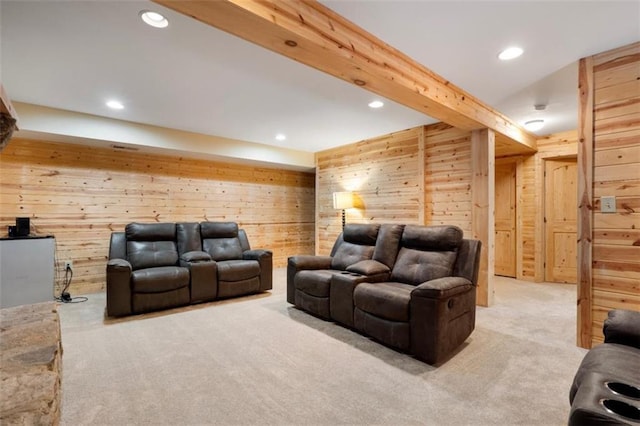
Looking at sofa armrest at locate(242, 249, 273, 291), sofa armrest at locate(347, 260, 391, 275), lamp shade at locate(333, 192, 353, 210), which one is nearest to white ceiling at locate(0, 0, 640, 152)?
lamp shade at locate(333, 192, 353, 210)

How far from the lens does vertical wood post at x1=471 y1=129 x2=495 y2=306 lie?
3.73 metres

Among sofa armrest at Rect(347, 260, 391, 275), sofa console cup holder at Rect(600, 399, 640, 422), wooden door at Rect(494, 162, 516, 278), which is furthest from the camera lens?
wooden door at Rect(494, 162, 516, 278)

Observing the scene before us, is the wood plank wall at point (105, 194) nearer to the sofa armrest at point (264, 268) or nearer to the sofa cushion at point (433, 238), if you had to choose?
the sofa armrest at point (264, 268)

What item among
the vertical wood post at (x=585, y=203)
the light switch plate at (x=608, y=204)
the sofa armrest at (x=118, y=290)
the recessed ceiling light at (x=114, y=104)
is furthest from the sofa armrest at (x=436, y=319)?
the recessed ceiling light at (x=114, y=104)

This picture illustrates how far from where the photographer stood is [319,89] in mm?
3141

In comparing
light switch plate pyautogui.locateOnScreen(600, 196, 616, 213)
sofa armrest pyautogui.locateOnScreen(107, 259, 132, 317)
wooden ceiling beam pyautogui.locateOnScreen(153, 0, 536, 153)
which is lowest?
sofa armrest pyautogui.locateOnScreen(107, 259, 132, 317)

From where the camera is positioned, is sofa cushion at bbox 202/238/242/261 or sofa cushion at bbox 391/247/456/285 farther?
sofa cushion at bbox 202/238/242/261

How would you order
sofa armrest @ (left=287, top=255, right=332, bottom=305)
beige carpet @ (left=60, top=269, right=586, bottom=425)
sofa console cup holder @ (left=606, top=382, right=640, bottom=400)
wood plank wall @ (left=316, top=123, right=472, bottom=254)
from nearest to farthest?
sofa console cup holder @ (left=606, top=382, right=640, bottom=400)
beige carpet @ (left=60, top=269, right=586, bottom=425)
sofa armrest @ (left=287, top=255, right=332, bottom=305)
wood plank wall @ (left=316, top=123, right=472, bottom=254)

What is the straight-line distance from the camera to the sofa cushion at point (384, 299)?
2.39 m

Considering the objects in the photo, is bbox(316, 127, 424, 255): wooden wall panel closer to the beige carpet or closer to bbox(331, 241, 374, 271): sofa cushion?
bbox(331, 241, 374, 271): sofa cushion

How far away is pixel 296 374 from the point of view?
6.91 feet

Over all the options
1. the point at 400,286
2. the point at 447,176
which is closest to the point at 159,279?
the point at 400,286

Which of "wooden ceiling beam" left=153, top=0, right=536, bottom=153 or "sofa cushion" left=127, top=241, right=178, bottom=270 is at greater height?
"wooden ceiling beam" left=153, top=0, right=536, bottom=153

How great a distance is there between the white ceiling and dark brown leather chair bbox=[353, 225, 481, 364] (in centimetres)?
156
